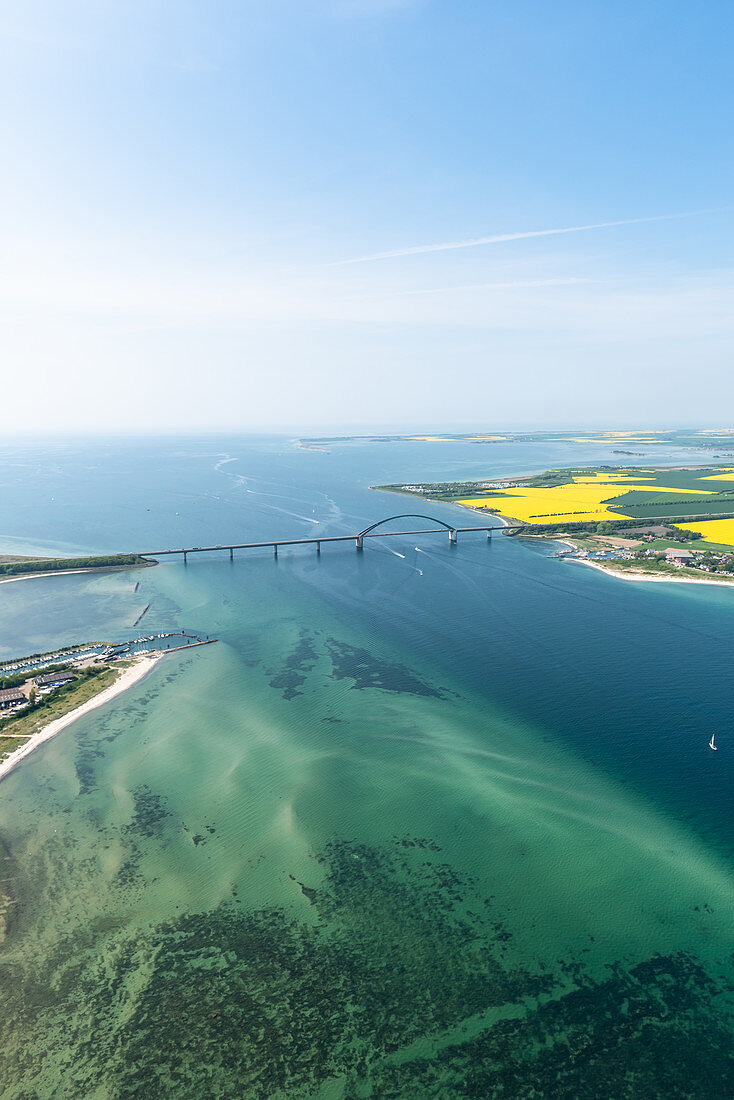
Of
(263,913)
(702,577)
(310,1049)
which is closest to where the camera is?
(310,1049)

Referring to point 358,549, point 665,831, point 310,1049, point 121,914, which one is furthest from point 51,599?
point 665,831

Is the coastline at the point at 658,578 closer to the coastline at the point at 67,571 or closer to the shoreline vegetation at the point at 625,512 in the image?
the shoreline vegetation at the point at 625,512

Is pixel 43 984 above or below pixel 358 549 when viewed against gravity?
below

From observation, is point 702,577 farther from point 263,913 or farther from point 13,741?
point 13,741

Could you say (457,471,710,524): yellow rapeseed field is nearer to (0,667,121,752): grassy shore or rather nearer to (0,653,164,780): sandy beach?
(0,653,164,780): sandy beach

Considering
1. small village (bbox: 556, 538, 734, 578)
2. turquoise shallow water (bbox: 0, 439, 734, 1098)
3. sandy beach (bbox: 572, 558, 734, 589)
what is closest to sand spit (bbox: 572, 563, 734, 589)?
sandy beach (bbox: 572, 558, 734, 589)

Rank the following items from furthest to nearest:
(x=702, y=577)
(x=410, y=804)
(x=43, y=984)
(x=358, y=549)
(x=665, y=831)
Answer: (x=358, y=549)
(x=702, y=577)
(x=410, y=804)
(x=665, y=831)
(x=43, y=984)

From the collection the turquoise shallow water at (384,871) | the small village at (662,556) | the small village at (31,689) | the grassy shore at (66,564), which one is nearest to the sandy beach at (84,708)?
the turquoise shallow water at (384,871)
